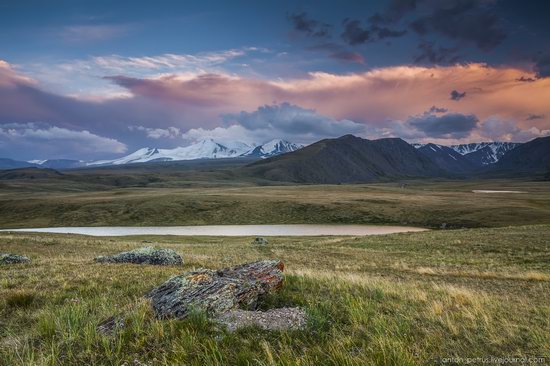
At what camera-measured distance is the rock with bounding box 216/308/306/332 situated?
26.0ft

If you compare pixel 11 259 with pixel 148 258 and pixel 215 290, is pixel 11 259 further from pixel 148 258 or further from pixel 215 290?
pixel 215 290

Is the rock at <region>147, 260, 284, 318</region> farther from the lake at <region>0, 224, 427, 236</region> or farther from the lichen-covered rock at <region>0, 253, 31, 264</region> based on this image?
the lake at <region>0, 224, 427, 236</region>

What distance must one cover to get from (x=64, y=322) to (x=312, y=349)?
219 inches

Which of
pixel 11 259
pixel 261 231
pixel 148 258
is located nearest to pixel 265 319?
pixel 148 258

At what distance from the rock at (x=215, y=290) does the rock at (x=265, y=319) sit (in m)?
0.61

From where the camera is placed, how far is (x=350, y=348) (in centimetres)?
663

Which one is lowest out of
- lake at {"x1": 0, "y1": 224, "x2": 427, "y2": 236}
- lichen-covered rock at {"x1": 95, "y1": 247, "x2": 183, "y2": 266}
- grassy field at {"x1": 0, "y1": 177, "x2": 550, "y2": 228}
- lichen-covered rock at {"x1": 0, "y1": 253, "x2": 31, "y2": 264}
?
lake at {"x1": 0, "y1": 224, "x2": 427, "y2": 236}

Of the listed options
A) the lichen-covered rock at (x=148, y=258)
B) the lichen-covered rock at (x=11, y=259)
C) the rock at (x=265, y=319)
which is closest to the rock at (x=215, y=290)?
the rock at (x=265, y=319)

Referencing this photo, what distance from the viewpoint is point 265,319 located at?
844 centimetres

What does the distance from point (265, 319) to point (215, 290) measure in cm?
233

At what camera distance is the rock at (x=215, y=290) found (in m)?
9.25

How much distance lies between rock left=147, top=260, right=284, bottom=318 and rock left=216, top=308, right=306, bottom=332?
0.61 m

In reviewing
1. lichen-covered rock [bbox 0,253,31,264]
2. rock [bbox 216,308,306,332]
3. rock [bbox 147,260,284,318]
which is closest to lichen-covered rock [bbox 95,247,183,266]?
lichen-covered rock [bbox 0,253,31,264]

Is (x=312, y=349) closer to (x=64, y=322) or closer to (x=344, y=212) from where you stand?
(x=64, y=322)
